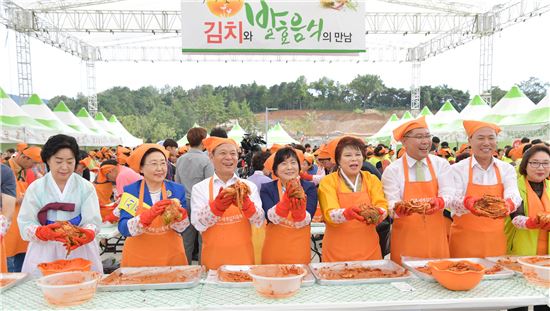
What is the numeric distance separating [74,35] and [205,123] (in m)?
30.6

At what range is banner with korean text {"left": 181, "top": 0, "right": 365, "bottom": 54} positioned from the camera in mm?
4141

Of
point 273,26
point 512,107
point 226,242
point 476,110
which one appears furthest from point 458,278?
point 476,110

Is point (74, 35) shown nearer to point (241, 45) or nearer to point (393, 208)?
point (241, 45)

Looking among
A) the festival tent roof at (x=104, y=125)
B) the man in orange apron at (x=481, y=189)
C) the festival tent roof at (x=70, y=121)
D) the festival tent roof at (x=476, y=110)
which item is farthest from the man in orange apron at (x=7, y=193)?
the festival tent roof at (x=104, y=125)

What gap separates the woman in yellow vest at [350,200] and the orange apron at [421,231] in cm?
19

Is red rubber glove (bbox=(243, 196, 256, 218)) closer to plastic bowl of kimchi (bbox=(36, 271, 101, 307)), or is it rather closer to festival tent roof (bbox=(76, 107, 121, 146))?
plastic bowl of kimchi (bbox=(36, 271, 101, 307))

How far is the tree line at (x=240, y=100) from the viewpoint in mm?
42819

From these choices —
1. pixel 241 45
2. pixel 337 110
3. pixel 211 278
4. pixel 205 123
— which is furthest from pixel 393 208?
pixel 337 110

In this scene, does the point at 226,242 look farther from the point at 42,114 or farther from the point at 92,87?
the point at 92,87

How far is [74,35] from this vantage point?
20.8m

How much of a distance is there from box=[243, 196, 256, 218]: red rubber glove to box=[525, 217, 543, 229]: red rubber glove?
186 cm

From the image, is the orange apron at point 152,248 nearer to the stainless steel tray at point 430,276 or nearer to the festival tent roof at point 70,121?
the stainless steel tray at point 430,276

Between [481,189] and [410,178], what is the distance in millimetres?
506

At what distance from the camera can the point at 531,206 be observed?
2871 millimetres
